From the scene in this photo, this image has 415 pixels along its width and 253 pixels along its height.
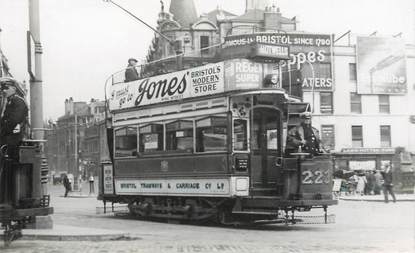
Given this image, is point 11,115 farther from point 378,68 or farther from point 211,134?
point 378,68

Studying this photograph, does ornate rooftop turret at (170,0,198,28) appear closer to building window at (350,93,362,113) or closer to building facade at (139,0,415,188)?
building facade at (139,0,415,188)

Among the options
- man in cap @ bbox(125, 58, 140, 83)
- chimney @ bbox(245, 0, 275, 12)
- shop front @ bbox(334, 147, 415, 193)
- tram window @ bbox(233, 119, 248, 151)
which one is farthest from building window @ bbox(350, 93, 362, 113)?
tram window @ bbox(233, 119, 248, 151)

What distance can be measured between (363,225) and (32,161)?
8.21 metres

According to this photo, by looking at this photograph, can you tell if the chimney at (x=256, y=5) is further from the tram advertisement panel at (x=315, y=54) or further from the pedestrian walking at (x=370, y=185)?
the pedestrian walking at (x=370, y=185)

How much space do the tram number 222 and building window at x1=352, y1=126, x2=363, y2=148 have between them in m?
36.3

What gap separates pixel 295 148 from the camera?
15.1 m

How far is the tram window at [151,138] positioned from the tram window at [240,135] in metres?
2.57

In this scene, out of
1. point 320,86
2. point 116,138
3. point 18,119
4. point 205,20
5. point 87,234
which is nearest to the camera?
point 18,119

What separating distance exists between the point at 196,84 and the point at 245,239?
→ 4.81m

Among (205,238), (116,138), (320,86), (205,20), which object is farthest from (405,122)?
(205,238)

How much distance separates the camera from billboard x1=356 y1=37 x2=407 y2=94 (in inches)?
1903

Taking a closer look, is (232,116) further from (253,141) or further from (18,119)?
(18,119)

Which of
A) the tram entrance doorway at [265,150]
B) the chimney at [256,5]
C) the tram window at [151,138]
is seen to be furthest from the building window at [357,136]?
the tram entrance doorway at [265,150]

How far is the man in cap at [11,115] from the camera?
418 inches
